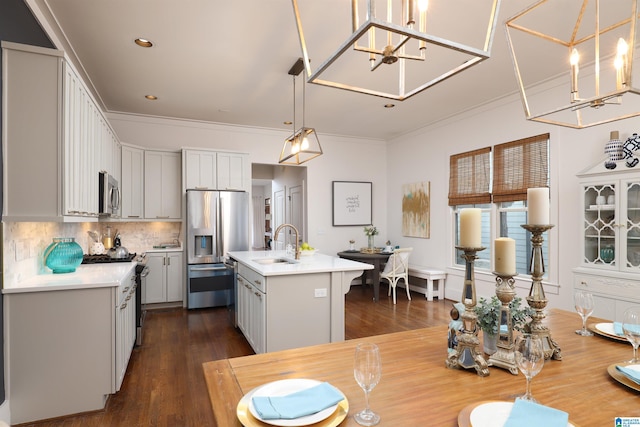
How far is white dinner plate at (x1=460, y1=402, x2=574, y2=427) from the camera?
0.89 metres

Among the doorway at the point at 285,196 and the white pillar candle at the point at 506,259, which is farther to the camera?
the doorway at the point at 285,196

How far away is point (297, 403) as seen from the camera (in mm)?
988

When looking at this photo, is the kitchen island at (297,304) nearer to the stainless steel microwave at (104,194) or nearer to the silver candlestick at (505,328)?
the stainless steel microwave at (104,194)

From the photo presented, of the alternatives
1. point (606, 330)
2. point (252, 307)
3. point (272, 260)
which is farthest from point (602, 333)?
point (272, 260)

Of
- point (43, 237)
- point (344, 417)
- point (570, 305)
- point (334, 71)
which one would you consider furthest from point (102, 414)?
point (570, 305)

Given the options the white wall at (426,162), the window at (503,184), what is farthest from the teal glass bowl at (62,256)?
the window at (503,184)

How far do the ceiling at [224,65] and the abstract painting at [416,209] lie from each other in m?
1.15

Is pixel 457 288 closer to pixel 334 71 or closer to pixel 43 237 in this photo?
pixel 334 71

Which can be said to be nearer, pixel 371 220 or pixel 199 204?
pixel 199 204

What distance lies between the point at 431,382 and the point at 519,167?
4.19m

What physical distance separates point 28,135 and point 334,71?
279 centimetres

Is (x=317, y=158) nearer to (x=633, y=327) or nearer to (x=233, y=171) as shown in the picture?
(x=233, y=171)

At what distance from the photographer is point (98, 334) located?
2471 mm

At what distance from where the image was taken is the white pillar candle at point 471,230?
4.06ft
